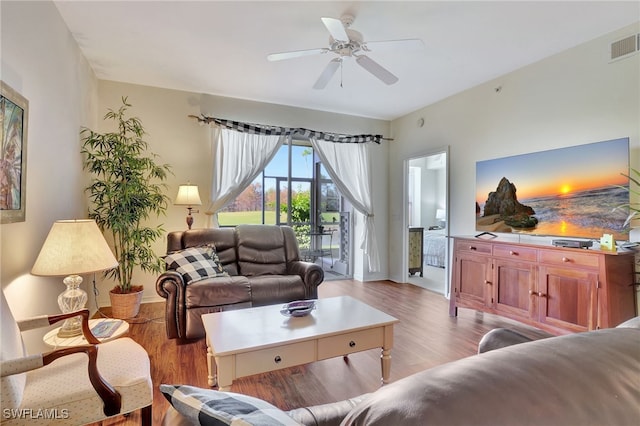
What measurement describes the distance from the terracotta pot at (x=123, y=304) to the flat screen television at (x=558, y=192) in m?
4.06

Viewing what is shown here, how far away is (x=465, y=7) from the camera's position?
243cm

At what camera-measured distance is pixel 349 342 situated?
195 cm

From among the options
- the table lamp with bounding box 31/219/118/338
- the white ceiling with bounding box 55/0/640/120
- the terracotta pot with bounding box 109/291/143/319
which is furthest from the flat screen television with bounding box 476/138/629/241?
the terracotta pot with bounding box 109/291/143/319

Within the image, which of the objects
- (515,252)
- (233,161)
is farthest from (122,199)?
(515,252)

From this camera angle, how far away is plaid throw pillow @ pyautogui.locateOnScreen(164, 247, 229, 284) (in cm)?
293

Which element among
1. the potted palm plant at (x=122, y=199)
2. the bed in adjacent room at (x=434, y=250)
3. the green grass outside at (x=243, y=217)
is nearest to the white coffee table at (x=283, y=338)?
the potted palm plant at (x=122, y=199)

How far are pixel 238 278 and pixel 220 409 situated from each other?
253 centimetres

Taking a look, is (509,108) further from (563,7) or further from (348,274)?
(348,274)

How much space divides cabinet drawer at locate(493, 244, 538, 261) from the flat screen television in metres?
0.46

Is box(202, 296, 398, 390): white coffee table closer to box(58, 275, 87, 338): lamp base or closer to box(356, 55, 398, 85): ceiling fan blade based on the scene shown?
box(58, 275, 87, 338): lamp base

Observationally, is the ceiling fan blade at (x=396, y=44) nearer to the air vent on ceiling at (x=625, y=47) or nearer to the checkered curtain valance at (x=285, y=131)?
the air vent on ceiling at (x=625, y=47)

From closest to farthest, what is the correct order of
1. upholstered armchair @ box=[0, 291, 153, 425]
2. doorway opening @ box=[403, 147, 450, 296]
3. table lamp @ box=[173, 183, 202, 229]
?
upholstered armchair @ box=[0, 291, 153, 425], table lamp @ box=[173, 183, 202, 229], doorway opening @ box=[403, 147, 450, 296]

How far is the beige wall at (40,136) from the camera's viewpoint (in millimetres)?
1750

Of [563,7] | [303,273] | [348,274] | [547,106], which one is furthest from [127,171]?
[547,106]
